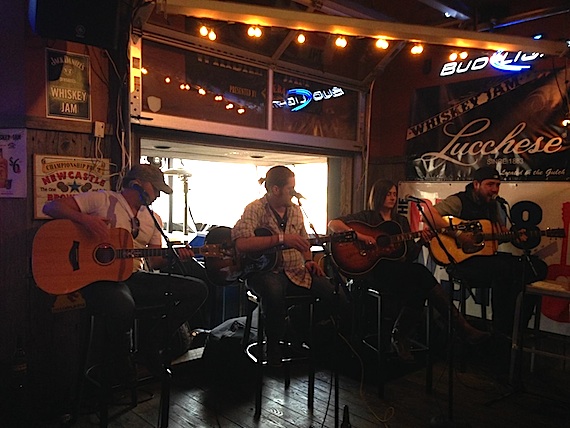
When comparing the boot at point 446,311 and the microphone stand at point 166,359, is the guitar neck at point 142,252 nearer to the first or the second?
the microphone stand at point 166,359

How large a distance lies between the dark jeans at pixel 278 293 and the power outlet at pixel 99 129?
1.27m

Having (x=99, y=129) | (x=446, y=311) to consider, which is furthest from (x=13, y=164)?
(x=446, y=311)

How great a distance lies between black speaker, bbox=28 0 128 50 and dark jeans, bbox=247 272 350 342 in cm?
157

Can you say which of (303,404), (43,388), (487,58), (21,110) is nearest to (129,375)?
(43,388)

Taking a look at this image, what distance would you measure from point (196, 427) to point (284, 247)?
1.09 m

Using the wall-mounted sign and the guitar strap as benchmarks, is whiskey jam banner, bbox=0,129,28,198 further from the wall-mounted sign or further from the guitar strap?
the guitar strap

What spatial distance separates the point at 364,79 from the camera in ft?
15.9

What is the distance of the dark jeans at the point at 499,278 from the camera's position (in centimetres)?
350

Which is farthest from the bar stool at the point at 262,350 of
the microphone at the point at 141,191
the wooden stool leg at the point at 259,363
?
the microphone at the point at 141,191

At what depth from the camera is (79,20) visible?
8.50ft

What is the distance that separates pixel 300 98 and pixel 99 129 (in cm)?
199

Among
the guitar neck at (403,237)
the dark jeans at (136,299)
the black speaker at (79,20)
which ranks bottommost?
the dark jeans at (136,299)

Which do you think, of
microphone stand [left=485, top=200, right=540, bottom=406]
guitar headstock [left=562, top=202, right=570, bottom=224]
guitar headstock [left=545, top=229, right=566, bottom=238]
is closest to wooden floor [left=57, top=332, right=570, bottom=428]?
microphone stand [left=485, top=200, right=540, bottom=406]

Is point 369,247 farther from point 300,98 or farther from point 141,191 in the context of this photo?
point 300,98
